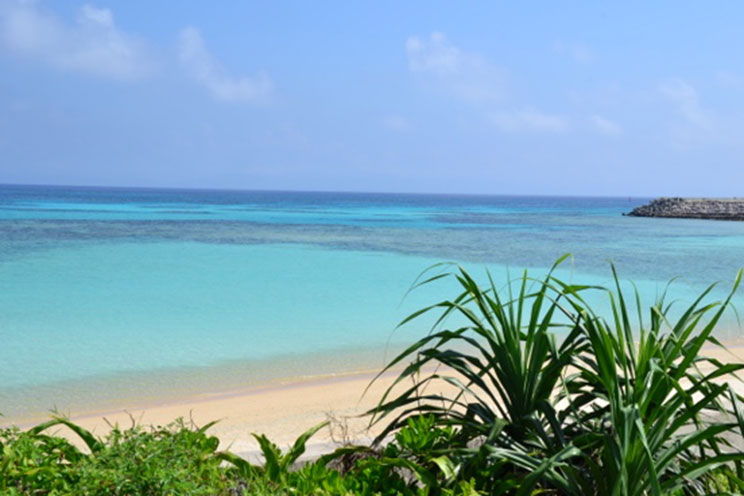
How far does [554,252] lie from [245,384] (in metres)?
18.5

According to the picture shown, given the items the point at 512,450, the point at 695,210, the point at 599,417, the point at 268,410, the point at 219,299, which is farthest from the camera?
the point at 695,210

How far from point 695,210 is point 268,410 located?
54085 millimetres

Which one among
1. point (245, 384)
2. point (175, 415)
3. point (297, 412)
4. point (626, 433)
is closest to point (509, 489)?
point (626, 433)

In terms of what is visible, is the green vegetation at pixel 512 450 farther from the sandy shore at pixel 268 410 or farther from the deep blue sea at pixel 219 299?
the deep blue sea at pixel 219 299

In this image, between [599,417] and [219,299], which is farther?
[219,299]

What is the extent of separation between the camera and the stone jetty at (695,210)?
5031cm

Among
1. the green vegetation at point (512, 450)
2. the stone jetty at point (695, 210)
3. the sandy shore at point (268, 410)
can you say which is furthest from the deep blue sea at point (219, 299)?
the stone jetty at point (695, 210)

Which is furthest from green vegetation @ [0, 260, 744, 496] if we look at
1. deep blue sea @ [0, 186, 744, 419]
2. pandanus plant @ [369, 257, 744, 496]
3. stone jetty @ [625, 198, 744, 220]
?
stone jetty @ [625, 198, 744, 220]

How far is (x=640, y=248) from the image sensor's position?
25703 mm

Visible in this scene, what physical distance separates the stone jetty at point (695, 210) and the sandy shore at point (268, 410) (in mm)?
48733

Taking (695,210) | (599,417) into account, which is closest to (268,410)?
(599,417)

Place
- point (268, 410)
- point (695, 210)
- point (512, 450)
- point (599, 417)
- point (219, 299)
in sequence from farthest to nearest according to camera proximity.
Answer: point (695, 210)
point (219, 299)
point (268, 410)
point (599, 417)
point (512, 450)

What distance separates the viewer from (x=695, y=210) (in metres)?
53.3

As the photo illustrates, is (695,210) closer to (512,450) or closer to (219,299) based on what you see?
(219,299)
